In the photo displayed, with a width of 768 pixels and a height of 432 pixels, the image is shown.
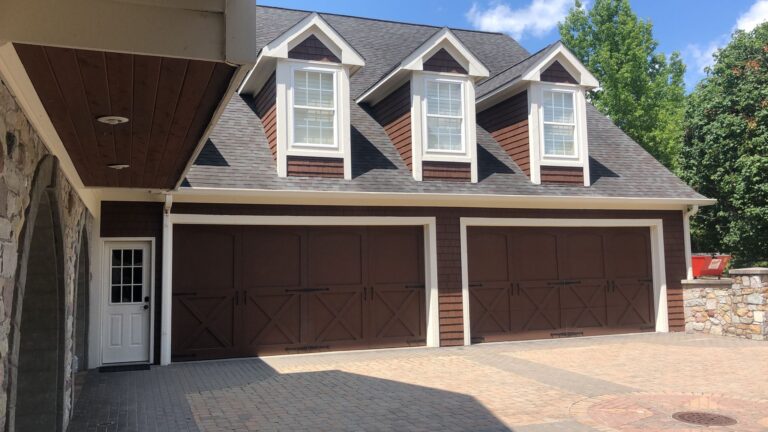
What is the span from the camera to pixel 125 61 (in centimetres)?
299

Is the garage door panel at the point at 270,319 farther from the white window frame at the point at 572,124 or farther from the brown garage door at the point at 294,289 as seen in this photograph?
the white window frame at the point at 572,124

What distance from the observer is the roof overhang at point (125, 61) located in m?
2.62

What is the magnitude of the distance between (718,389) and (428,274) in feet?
16.4

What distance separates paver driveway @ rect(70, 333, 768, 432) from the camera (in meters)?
5.98

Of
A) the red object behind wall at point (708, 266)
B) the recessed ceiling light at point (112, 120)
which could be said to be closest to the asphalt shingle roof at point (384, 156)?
the red object behind wall at point (708, 266)

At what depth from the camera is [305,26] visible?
34.3 ft

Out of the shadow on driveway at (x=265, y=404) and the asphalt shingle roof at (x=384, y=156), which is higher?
the asphalt shingle roof at (x=384, y=156)

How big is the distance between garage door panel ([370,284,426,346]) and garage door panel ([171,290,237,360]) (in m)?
2.42

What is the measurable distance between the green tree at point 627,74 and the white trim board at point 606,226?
683 inches

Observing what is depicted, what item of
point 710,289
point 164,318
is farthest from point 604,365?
point 164,318

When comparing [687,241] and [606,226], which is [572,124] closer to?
[606,226]

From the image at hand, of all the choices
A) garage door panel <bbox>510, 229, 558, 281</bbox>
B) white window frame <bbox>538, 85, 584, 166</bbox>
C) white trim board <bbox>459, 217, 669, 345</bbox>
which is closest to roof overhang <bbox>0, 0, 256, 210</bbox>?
white trim board <bbox>459, 217, 669, 345</bbox>

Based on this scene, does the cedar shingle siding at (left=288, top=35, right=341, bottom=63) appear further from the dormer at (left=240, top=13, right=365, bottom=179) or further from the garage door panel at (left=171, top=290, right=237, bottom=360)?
the garage door panel at (left=171, top=290, right=237, bottom=360)

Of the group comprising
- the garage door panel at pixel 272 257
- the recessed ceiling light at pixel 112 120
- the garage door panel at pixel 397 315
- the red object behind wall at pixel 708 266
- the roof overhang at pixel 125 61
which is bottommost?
the garage door panel at pixel 397 315
